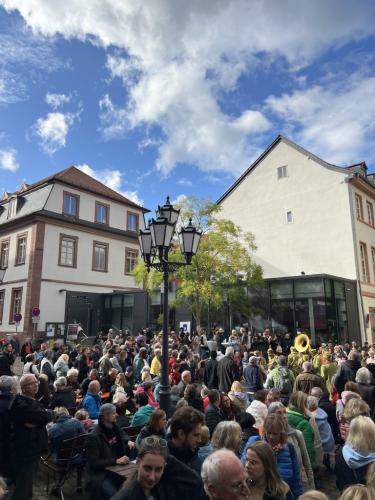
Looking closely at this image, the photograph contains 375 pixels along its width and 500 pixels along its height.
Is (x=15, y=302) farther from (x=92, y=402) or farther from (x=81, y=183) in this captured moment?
(x=92, y=402)

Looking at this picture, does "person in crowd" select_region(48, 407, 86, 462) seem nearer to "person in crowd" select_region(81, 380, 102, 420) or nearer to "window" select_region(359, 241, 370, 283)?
"person in crowd" select_region(81, 380, 102, 420)

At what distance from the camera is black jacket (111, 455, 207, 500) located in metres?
2.84

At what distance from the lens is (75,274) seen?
2956 cm

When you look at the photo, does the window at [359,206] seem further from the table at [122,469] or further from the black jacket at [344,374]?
the table at [122,469]

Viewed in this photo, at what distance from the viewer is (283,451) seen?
3.87 m

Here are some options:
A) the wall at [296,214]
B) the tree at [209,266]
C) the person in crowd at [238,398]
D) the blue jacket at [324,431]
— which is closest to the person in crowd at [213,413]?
the person in crowd at [238,398]

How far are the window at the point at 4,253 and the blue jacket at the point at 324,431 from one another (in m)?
29.0

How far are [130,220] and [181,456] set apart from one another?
32390 mm

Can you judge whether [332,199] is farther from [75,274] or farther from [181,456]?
[181,456]

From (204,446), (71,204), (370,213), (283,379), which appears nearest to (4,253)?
(71,204)

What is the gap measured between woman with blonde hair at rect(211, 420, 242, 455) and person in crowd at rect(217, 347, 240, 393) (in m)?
5.65

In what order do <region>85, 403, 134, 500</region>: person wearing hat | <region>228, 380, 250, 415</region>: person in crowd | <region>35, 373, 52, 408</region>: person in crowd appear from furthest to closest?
<region>35, 373, 52, 408</region>: person in crowd, <region>228, 380, 250, 415</region>: person in crowd, <region>85, 403, 134, 500</region>: person wearing hat

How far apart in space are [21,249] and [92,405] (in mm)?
24598

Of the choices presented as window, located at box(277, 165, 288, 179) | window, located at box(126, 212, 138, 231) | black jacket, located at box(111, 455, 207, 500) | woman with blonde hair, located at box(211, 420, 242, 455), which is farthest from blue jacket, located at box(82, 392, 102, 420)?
window, located at box(126, 212, 138, 231)
